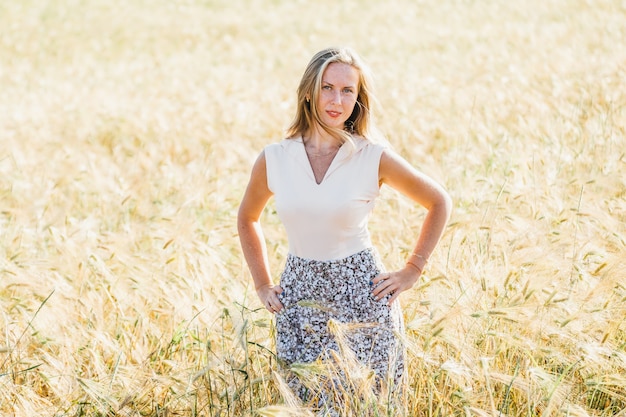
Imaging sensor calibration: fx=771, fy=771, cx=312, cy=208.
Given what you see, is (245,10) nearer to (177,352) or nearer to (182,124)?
(182,124)

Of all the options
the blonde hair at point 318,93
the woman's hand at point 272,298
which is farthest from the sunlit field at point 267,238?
the blonde hair at point 318,93

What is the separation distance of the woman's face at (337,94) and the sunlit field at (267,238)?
0.75 meters

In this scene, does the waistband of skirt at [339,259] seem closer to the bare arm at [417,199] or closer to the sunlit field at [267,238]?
the bare arm at [417,199]

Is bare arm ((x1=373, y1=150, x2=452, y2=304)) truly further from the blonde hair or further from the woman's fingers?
the woman's fingers

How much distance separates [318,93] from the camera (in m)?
2.70

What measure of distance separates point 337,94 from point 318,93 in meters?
0.07

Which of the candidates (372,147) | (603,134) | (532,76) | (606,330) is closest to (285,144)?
(372,147)

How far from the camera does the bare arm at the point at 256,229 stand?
2811 mm

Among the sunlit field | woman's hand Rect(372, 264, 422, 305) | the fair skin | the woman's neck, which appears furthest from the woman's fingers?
the woman's neck

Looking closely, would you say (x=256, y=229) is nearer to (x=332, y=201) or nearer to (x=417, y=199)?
(x=332, y=201)

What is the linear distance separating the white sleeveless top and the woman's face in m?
0.11

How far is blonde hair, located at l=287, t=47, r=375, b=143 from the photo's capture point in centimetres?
269

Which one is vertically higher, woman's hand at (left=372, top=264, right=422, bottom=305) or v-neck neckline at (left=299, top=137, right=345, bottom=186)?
v-neck neckline at (left=299, top=137, right=345, bottom=186)

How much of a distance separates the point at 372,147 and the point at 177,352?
1250 mm
